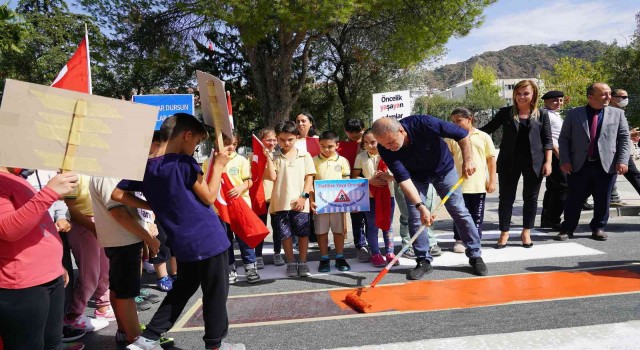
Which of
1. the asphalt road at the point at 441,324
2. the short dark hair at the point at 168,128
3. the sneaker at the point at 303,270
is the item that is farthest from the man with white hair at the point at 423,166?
the short dark hair at the point at 168,128

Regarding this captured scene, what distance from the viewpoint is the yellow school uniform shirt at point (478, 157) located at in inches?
237

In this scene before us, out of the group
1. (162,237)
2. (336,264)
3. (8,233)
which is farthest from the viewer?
(336,264)

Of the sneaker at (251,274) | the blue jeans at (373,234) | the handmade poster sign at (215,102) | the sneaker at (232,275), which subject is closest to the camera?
the handmade poster sign at (215,102)

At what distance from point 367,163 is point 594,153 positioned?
3088 millimetres

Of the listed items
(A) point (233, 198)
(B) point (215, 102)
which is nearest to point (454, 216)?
(A) point (233, 198)

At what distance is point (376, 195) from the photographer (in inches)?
227

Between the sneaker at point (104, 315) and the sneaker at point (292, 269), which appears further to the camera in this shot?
the sneaker at point (292, 269)

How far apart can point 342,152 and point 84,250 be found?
3399mm

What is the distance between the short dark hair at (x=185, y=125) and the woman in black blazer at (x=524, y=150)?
172 inches

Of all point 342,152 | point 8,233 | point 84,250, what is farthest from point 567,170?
point 8,233

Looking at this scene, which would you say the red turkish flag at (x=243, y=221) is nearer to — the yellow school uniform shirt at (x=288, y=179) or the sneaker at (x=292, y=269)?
the yellow school uniform shirt at (x=288, y=179)

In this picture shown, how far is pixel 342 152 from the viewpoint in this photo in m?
6.34

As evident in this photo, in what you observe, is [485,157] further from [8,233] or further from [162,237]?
[8,233]

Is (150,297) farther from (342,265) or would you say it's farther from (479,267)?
(479,267)
